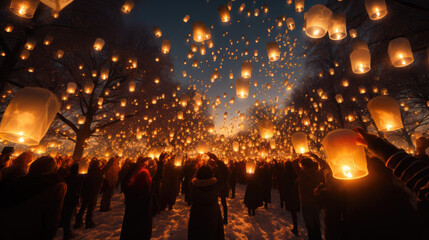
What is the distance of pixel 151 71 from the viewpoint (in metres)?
14.9

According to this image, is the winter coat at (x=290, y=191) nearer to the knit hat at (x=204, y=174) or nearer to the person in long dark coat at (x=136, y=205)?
the knit hat at (x=204, y=174)

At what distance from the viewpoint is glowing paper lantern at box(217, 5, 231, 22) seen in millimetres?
3741

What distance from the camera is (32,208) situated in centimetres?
198

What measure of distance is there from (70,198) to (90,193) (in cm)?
69

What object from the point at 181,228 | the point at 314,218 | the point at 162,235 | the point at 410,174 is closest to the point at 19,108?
the point at 410,174

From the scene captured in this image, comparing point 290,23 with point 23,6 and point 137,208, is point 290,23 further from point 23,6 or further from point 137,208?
point 137,208

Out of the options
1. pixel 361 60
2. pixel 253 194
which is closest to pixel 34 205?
pixel 361 60

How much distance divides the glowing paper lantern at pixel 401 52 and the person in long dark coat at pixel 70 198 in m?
8.02

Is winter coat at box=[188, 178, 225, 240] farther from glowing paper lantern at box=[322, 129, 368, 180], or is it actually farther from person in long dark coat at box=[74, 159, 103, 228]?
person in long dark coat at box=[74, 159, 103, 228]

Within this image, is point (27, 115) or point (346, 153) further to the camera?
point (27, 115)

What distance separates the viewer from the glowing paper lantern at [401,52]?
3.12m

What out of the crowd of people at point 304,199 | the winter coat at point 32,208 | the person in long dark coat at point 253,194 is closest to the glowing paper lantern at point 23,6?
the crowd of people at point 304,199

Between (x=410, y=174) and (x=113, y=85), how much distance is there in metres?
16.7

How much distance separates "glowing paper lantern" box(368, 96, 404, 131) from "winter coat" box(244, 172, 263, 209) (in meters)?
5.17
